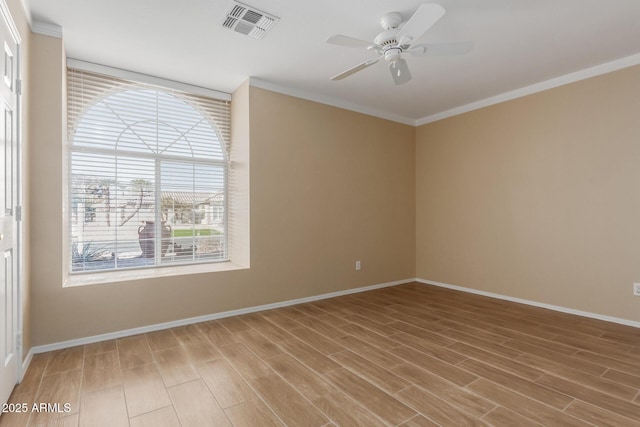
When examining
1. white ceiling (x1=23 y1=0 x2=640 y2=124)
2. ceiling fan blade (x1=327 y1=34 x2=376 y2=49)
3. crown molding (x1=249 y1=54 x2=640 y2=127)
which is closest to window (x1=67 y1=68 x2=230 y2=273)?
white ceiling (x1=23 y1=0 x2=640 y2=124)

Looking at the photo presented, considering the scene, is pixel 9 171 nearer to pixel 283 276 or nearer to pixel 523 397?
pixel 283 276

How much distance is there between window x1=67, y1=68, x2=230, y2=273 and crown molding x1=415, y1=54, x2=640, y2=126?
10.7 ft

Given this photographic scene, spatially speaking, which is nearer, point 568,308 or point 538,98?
point 568,308

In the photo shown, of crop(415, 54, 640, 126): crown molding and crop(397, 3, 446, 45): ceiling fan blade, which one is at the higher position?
crop(415, 54, 640, 126): crown molding

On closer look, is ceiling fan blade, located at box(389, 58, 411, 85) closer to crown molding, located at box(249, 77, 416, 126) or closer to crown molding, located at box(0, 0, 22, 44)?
crown molding, located at box(249, 77, 416, 126)

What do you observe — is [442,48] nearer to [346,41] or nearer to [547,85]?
[346,41]

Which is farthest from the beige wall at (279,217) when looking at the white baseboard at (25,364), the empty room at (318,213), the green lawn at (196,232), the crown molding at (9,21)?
the green lawn at (196,232)

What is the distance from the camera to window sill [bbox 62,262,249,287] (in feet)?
9.73

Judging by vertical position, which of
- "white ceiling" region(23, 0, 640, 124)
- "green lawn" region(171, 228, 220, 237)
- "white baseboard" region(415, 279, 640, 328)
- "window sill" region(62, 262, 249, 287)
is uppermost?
"white ceiling" region(23, 0, 640, 124)

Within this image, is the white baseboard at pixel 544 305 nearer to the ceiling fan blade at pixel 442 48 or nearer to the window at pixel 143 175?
the ceiling fan blade at pixel 442 48

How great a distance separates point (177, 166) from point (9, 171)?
1.85 metres

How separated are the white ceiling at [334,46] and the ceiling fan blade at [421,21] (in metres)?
0.24

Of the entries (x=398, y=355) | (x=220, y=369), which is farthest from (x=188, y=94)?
(x=398, y=355)

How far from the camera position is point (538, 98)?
12.7 ft
